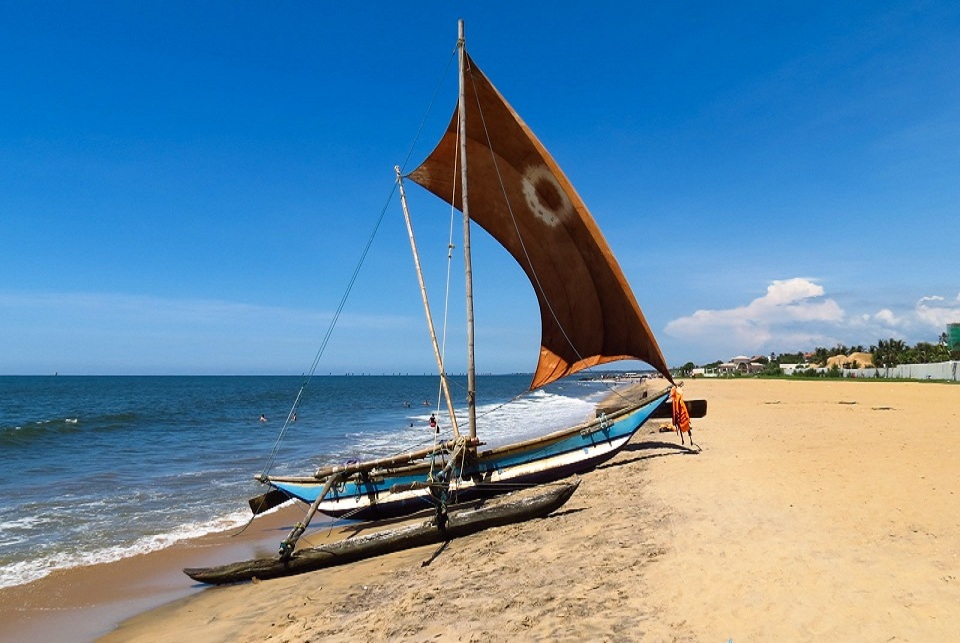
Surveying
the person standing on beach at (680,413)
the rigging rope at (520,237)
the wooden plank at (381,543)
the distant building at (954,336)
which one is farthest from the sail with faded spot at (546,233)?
the distant building at (954,336)

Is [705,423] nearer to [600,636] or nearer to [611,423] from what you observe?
[611,423]

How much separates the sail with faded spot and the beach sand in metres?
3.62

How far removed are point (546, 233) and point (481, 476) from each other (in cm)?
624

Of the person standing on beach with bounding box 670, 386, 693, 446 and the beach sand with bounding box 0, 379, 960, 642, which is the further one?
the person standing on beach with bounding box 670, 386, 693, 446

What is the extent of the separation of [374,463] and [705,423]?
14.5 metres

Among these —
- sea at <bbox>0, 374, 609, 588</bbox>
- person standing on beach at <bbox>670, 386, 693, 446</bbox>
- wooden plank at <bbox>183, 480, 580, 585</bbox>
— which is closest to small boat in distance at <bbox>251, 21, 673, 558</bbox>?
wooden plank at <bbox>183, 480, 580, 585</bbox>

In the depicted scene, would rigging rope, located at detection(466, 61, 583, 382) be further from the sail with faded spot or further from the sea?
the sea

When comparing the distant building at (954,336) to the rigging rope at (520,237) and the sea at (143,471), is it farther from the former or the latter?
the rigging rope at (520,237)

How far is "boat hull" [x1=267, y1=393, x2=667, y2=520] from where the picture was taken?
10984 mm

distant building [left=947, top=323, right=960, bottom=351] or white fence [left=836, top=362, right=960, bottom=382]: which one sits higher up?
distant building [left=947, top=323, right=960, bottom=351]

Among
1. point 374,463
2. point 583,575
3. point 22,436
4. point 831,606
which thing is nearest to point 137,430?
point 22,436

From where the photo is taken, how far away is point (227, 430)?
33312 millimetres

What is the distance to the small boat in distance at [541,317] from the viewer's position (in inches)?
432

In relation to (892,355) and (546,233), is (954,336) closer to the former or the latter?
(892,355)
